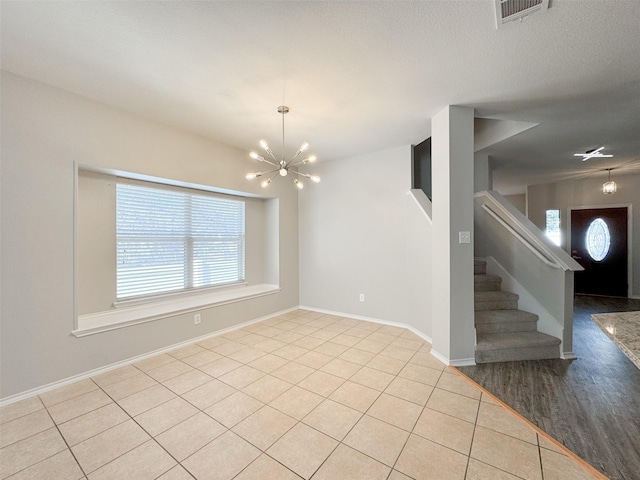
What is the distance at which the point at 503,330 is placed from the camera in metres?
3.16

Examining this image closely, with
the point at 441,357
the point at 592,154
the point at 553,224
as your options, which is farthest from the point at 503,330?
the point at 553,224

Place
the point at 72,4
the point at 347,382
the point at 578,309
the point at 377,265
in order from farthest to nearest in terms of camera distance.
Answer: the point at 578,309 → the point at 377,265 → the point at 347,382 → the point at 72,4

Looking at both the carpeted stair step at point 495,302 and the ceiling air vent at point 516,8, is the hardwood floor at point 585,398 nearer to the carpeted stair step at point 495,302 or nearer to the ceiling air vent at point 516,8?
the carpeted stair step at point 495,302

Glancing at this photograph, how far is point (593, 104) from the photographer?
2732 millimetres

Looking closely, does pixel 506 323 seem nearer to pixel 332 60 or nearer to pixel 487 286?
pixel 487 286

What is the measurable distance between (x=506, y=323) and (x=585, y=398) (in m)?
1.06

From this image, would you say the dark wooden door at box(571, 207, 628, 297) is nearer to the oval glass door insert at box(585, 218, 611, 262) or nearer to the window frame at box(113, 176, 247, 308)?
the oval glass door insert at box(585, 218, 611, 262)

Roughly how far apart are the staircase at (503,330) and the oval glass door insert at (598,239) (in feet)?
15.0

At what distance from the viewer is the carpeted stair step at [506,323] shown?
315 centimetres

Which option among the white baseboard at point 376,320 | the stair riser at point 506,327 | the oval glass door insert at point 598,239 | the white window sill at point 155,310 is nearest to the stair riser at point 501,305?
the stair riser at point 506,327

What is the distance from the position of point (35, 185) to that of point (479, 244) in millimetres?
5645

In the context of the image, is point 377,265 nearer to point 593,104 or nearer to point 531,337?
point 531,337

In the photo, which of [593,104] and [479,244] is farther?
[479,244]

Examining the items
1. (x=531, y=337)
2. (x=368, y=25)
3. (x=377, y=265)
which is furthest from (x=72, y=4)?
(x=531, y=337)
